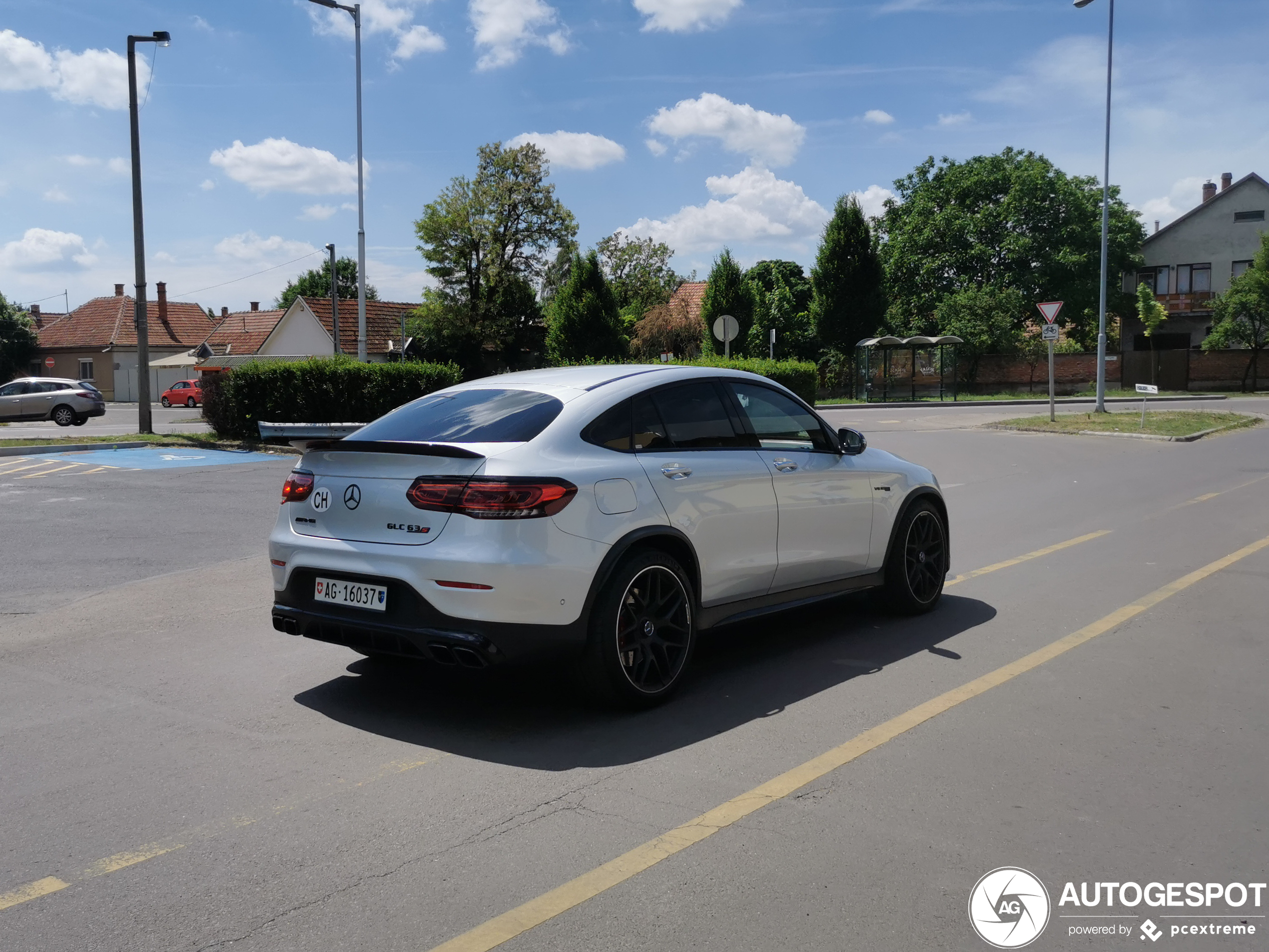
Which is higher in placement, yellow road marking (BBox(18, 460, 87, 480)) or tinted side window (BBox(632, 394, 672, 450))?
tinted side window (BBox(632, 394, 672, 450))

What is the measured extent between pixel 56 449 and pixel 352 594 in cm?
1846

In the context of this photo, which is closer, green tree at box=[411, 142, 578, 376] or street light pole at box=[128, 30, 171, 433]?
street light pole at box=[128, 30, 171, 433]

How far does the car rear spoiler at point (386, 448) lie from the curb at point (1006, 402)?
36.6 meters

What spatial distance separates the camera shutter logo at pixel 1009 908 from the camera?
313cm

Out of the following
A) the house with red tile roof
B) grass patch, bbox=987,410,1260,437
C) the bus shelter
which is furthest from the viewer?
the house with red tile roof

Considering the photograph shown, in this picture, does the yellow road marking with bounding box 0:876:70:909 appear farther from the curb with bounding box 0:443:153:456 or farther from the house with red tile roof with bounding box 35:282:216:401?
the house with red tile roof with bounding box 35:282:216:401

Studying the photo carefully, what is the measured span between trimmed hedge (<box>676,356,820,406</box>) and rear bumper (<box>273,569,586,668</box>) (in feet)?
89.4

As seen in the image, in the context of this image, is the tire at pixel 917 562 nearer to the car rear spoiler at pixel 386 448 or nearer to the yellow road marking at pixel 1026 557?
the yellow road marking at pixel 1026 557

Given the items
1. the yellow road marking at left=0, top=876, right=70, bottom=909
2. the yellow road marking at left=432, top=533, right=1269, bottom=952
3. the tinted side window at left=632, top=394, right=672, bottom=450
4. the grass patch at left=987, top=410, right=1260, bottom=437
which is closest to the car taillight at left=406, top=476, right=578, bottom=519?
the tinted side window at left=632, top=394, right=672, bottom=450

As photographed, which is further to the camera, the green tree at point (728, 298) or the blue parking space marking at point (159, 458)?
the green tree at point (728, 298)

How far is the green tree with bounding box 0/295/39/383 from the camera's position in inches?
2415

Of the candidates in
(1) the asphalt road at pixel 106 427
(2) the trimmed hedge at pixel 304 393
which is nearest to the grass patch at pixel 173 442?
(2) the trimmed hedge at pixel 304 393

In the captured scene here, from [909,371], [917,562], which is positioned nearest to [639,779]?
[917,562]

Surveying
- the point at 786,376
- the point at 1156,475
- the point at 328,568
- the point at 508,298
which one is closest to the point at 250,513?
the point at 328,568
